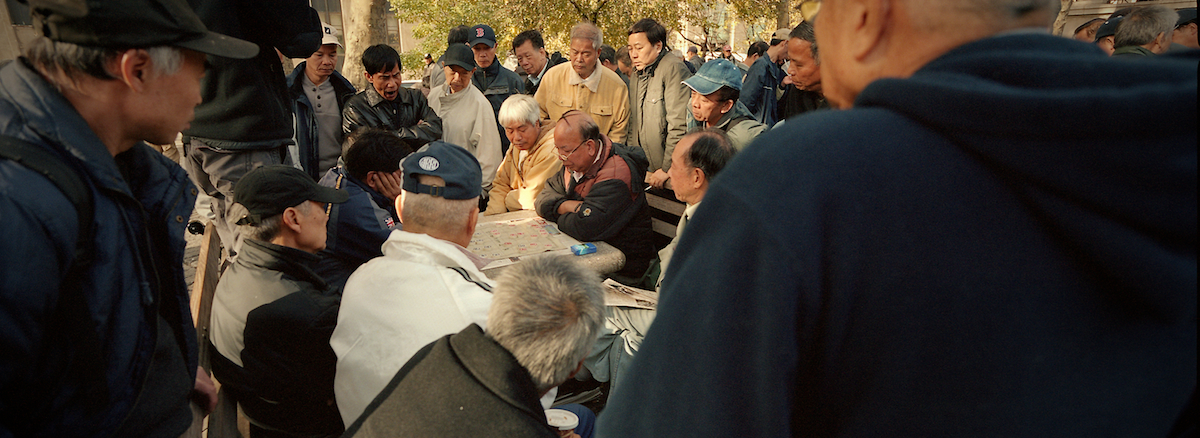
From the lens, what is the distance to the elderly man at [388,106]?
461 centimetres

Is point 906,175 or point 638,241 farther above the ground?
point 906,175

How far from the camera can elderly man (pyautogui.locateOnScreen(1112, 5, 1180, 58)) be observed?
478cm

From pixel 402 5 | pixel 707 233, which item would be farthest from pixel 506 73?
pixel 402 5

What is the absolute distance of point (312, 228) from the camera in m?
2.61

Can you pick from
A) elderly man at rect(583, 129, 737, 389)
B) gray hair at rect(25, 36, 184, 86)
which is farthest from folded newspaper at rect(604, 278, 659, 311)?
gray hair at rect(25, 36, 184, 86)

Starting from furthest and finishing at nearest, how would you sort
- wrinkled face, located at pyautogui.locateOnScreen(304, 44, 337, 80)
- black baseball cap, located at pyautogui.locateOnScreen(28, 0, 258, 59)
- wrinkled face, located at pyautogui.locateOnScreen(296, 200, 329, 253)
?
wrinkled face, located at pyautogui.locateOnScreen(304, 44, 337, 80) → wrinkled face, located at pyautogui.locateOnScreen(296, 200, 329, 253) → black baseball cap, located at pyautogui.locateOnScreen(28, 0, 258, 59)

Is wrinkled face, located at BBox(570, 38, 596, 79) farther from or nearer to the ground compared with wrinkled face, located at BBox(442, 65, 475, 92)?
farther from the ground

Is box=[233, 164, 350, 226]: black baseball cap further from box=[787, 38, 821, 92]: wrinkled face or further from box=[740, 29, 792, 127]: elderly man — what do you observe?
box=[740, 29, 792, 127]: elderly man

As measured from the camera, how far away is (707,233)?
0.68 meters

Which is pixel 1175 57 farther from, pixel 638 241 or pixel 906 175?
pixel 638 241

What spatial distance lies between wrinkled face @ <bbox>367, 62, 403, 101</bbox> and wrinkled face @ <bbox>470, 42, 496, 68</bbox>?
153 centimetres

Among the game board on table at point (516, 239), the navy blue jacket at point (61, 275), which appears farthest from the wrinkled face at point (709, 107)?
the navy blue jacket at point (61, 275)

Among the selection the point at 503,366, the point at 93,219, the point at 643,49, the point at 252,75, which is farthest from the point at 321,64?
the point at 503,366

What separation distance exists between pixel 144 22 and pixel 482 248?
Answer: 226cm
